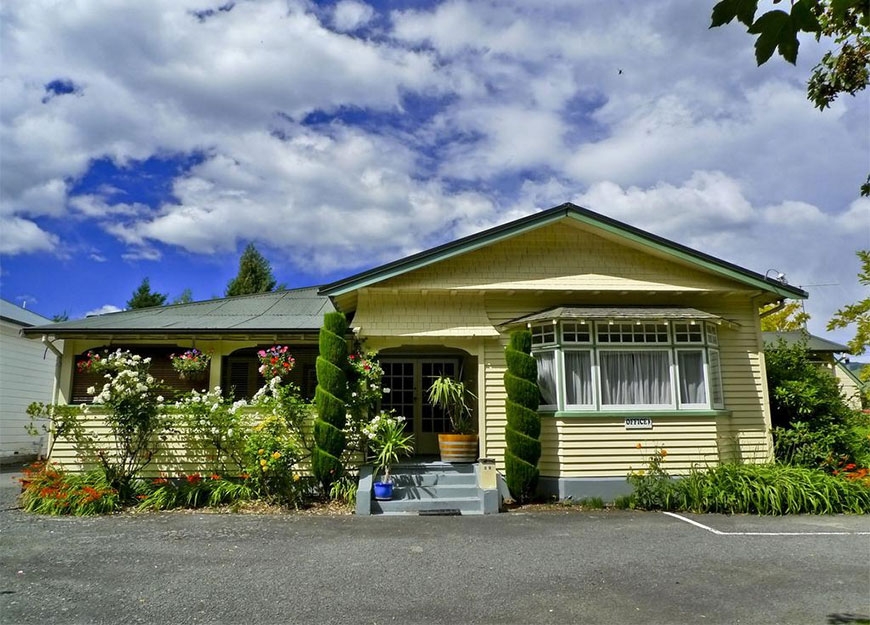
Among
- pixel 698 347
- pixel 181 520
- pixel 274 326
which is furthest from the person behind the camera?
pixel 274 326

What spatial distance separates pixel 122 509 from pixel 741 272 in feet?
37.5

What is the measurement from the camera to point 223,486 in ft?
33.0

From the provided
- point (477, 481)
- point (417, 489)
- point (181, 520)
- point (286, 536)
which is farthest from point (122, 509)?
point (477, 481)

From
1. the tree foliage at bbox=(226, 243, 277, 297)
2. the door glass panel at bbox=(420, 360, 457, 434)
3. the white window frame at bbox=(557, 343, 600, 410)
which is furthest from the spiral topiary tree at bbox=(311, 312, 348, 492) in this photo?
the tree foliage at bbox=(226, 243, 277, 297)

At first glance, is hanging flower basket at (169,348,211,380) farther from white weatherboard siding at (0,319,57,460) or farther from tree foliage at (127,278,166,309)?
tree foliage at (127,278,166,309)

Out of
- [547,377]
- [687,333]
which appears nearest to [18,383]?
[547,377]

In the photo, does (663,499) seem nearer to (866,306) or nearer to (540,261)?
(540,261)

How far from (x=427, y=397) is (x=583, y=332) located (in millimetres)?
4072

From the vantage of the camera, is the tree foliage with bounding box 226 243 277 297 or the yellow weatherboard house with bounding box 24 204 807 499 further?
the tree foliage with bounding box 226 243 277 297

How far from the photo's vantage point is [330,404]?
33.5 feet

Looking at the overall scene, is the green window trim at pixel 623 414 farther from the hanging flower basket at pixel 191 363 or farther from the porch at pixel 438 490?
the hanging flower basket at pixel 191 363

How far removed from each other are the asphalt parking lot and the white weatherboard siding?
9.03 meters

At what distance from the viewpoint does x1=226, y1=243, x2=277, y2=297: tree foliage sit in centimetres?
3156

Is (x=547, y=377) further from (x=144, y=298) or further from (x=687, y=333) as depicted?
(x=144, y=298)
